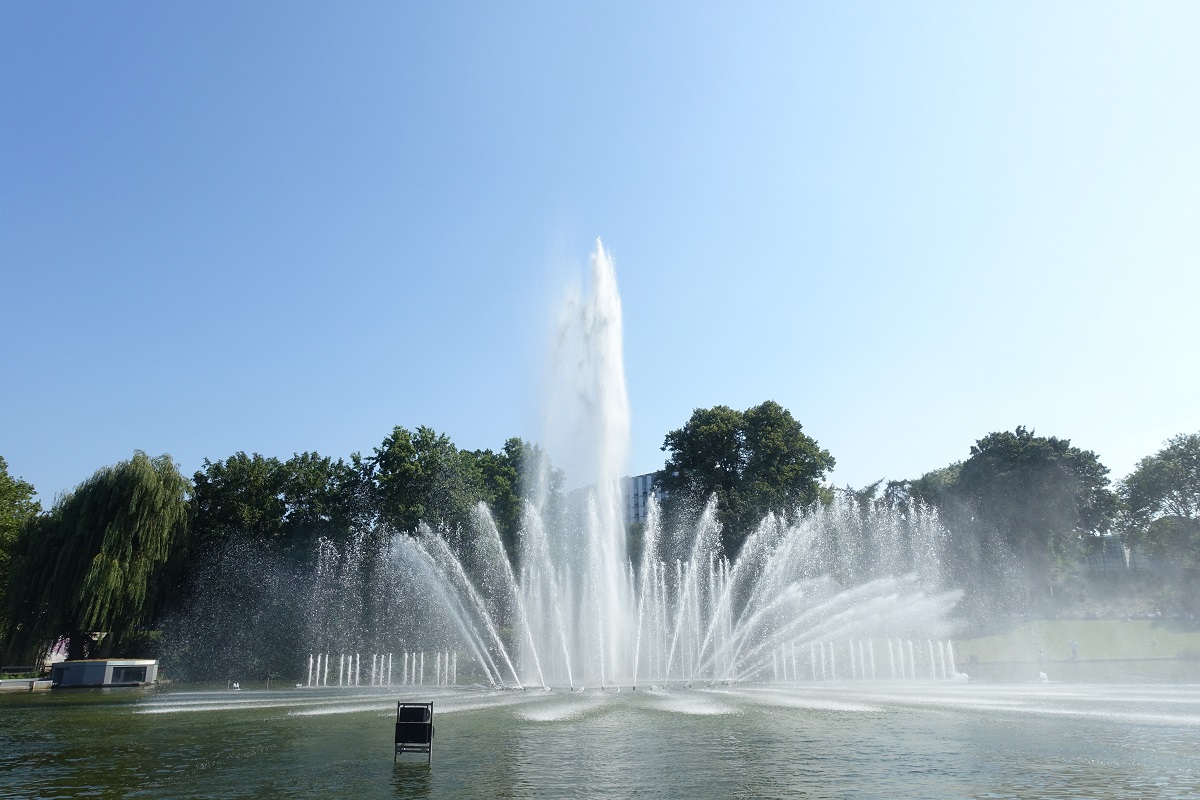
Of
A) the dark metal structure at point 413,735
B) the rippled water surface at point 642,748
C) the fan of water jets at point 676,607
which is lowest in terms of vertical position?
the rippled water surface at point 642,748

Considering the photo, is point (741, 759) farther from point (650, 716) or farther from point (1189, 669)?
point (1189, 669)

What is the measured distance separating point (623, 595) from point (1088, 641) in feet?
138

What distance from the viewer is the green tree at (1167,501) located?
253ft

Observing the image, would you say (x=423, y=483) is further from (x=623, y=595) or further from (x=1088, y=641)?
(x=1088, y=641)

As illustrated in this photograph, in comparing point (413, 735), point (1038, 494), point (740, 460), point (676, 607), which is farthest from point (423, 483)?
point (1038, 494)

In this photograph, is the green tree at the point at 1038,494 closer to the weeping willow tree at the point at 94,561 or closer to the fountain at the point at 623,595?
the fountain at the point at 623,595

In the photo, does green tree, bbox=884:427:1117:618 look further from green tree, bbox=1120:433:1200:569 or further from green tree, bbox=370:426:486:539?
green tree, bbox=370:426:486:539

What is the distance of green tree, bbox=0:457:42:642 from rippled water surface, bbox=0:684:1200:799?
30114 mm

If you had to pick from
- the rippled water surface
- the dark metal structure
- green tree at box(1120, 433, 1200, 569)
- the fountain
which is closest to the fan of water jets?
the fountain

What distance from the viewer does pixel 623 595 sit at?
→ 4019 centimetres

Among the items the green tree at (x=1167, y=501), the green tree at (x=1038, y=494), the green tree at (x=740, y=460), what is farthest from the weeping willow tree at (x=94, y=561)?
the green tree at (x=1167, y=501)

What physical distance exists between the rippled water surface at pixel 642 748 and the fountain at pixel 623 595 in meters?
10.9

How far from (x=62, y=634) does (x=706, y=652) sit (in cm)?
3789

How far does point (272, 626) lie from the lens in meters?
53.5
